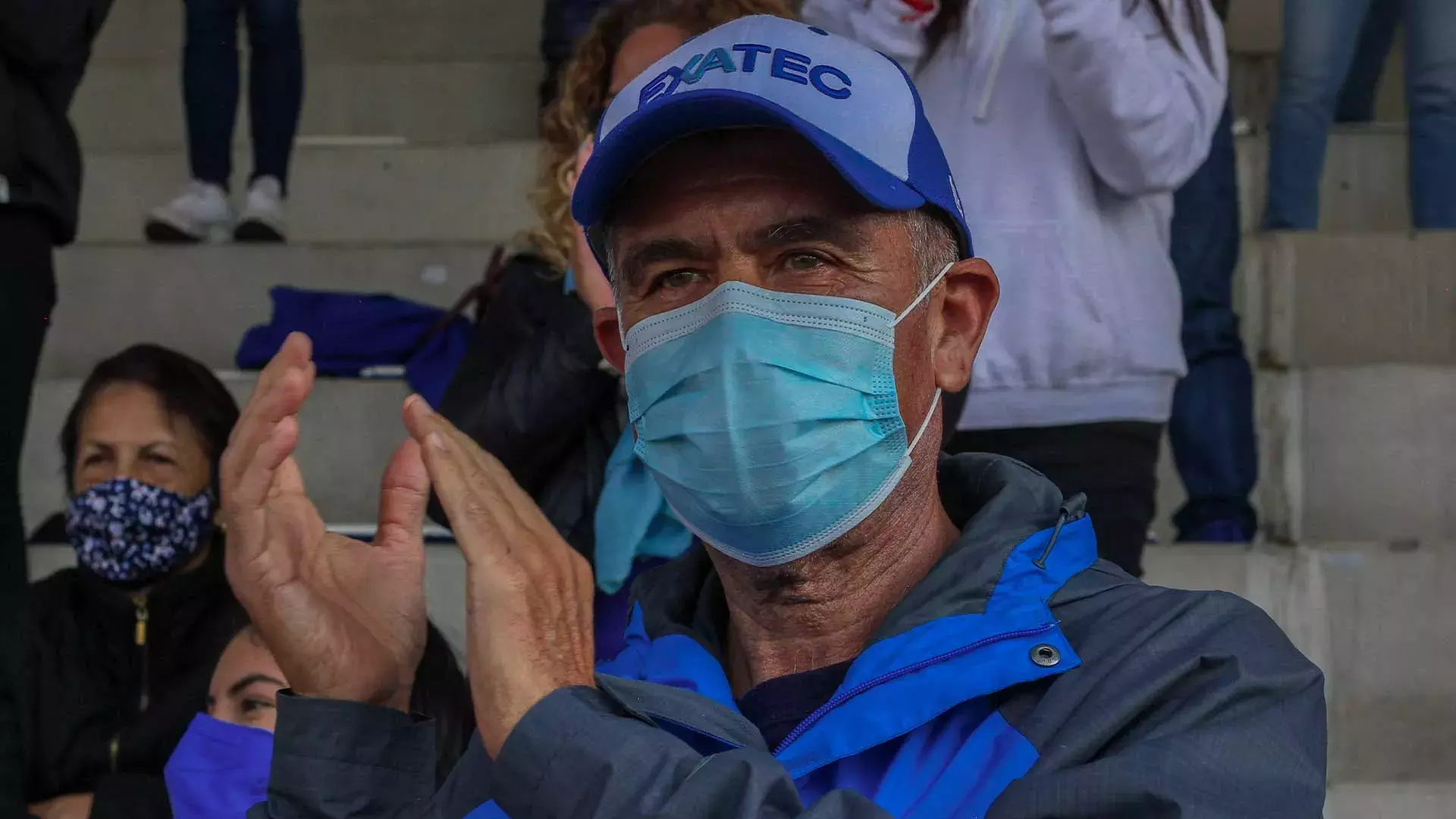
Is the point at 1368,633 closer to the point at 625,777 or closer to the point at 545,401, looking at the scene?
the point at 545,401

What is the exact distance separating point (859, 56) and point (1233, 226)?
225cm

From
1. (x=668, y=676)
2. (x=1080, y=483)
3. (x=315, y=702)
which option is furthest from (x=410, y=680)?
(x=1080, y=483)

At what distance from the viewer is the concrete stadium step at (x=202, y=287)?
4297mm

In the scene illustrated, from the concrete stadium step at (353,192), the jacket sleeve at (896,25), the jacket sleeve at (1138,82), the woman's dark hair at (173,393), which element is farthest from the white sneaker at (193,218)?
the jacket sleeve at (1138,82)

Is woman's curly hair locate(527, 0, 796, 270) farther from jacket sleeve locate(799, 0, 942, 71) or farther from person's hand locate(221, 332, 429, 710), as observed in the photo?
person's hand locate(221, 332, 429, 710)

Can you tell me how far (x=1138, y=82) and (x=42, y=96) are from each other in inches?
74.7

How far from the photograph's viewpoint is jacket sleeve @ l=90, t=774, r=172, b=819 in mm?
2742

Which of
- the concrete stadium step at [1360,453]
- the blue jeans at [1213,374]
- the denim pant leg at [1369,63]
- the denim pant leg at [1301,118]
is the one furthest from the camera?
the denim pant leg at [1301,118]

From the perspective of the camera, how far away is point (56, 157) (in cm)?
285

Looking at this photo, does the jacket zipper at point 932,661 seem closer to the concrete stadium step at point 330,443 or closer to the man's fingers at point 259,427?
the man's fingers at point 259,427

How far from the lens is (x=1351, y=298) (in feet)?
11.9

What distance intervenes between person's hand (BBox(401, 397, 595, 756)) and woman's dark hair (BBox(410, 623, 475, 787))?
1.11 meters

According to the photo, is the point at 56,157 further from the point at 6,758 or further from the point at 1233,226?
the point at 1233,226

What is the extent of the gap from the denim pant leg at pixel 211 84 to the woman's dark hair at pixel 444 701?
7.69ft
